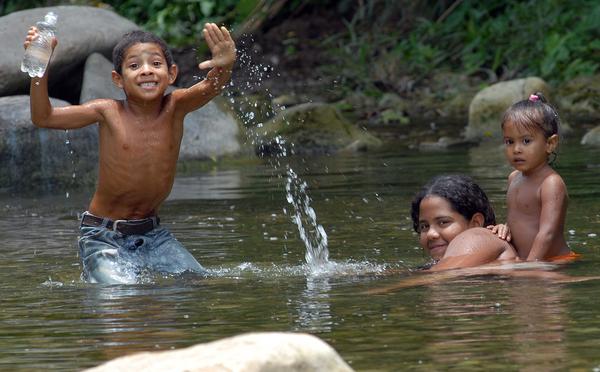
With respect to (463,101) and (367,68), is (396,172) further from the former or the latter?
(367,68)

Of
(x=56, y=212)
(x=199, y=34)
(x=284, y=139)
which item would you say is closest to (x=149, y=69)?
(x=56, y=212)

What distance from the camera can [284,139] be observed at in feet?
48.0

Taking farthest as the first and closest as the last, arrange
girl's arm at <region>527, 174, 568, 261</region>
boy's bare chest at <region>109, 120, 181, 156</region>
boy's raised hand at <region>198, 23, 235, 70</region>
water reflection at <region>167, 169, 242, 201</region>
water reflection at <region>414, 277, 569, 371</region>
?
water reflection at <region>167, 169, 242, 201</region> < boy's bare chest at <region>109, 120, 181, 156</region> < boy's raised hand at <region>198, 23, 235, 70</region> < girl's arm at <region>527, 174, 568, 261</region> < water reflection at <region>414, 277, 569, 371</region>

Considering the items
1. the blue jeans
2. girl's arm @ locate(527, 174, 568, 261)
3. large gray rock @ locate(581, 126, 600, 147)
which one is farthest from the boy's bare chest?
large gray rock @ locate(581, 126, 600, 147)

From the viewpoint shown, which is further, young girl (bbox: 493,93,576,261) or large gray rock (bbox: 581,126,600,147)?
large gray rock (bbox: 581,126,600,147)

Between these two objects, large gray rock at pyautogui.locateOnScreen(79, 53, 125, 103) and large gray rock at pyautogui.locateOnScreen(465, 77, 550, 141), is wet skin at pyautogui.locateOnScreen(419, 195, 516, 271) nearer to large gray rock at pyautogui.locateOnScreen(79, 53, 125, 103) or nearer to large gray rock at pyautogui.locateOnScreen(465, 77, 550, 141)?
large gray rock at pyautogui.locateOnScreen(79, 53, 125, 103)

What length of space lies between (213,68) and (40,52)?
91 centimetres

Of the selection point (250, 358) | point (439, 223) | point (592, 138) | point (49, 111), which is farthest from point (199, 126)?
point (250, 358)

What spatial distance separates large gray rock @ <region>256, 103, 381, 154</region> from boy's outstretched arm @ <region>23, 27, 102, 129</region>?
24.9ft

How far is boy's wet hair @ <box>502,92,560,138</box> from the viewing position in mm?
6770

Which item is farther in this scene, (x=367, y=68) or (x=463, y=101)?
(x=367, y=68)

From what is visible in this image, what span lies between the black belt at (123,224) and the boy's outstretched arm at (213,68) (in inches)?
24.7

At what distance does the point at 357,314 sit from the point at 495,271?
3.95 feet

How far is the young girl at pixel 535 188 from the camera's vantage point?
22.1ft
